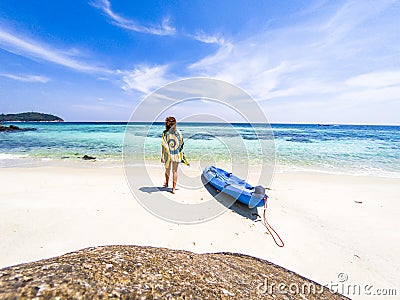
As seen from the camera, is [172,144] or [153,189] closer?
[172,144]

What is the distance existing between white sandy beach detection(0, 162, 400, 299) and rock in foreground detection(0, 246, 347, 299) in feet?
4.70

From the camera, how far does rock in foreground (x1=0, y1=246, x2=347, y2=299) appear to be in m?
1.35

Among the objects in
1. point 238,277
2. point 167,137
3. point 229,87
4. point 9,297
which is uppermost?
point 229,87

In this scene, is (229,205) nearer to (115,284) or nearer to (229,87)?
(229,87)

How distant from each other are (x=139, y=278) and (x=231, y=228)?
324 cm

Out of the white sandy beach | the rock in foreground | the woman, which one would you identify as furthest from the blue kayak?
the rock in foreground

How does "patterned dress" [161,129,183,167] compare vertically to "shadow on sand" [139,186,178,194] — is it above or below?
above

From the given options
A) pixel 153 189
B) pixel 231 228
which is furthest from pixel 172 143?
pixel 231 228

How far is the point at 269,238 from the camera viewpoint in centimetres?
424

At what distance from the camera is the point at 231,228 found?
15.0 feet

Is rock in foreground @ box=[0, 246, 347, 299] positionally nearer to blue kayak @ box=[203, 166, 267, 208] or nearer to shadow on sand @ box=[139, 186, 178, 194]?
blue kayak @ box=[203, 166, 267, 208]


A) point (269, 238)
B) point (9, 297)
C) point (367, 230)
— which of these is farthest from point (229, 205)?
point (9, 297)

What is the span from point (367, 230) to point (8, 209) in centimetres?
837

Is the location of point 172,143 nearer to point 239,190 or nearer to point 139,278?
point 239,190
